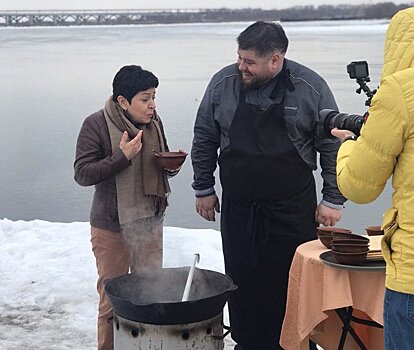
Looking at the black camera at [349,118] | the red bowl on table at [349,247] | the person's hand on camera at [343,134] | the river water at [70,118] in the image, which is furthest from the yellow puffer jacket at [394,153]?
the river water at [70,118]

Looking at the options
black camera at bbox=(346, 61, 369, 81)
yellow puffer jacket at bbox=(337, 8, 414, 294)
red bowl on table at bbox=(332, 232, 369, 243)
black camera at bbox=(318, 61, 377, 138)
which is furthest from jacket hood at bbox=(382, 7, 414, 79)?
red bowl on table at bbox=(332, 232, 369, 243)

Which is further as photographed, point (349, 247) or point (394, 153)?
point (349, 247)

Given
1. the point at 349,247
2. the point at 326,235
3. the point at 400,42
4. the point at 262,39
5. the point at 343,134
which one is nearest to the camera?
the point at 400,42

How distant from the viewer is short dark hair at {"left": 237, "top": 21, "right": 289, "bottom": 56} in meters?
3.29

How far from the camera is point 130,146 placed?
3.30m

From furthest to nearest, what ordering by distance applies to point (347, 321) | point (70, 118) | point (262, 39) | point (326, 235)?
point (70, 118) → point (262, 39) → point (326, 235) → point (347, 321)

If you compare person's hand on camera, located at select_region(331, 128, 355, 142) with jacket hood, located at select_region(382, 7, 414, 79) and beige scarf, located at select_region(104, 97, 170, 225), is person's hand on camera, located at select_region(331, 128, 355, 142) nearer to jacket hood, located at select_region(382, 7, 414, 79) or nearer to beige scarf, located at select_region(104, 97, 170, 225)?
jacket hood, located at select_region(382, 7, 414, 79)

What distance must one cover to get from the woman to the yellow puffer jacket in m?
1.38

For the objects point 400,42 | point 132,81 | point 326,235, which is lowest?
point 326,235

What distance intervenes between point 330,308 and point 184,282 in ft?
2.55

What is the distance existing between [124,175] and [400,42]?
5.45ft

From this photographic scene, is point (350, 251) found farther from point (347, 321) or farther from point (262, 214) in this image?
point (262, 214)

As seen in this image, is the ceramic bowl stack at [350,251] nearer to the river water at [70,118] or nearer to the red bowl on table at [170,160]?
the red bowl on table at [170,160]

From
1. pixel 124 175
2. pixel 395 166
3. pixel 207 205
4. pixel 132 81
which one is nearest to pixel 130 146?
pixel 124 175
